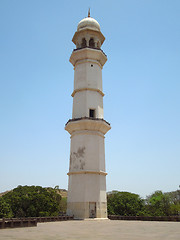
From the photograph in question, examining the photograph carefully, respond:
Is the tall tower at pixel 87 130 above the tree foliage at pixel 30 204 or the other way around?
above

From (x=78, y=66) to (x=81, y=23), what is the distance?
279 inches

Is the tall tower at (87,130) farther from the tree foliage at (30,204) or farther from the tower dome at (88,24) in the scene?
the tree foliage at (30,204)

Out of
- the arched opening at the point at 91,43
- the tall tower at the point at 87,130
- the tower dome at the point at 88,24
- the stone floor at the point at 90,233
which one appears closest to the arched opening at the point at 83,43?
the tall tower at the point at 87,130

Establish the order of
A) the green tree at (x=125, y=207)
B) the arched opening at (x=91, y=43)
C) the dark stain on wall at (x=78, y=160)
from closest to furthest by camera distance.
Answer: the dark stain on wall at (x=78, y=160) < the arched opening at (x=91, y=43) < the green tree at (x=125, y=207)

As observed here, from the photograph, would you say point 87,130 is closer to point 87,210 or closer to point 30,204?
point 87,210

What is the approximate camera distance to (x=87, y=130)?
26.9 m

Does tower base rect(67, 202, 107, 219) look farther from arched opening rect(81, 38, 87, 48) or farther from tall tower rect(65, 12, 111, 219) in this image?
arched opening rect(81, 38, 87, 48)

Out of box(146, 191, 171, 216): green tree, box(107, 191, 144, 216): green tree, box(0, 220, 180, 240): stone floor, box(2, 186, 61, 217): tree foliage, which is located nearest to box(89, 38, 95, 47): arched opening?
box(0, 220, 180, 240): stone floor

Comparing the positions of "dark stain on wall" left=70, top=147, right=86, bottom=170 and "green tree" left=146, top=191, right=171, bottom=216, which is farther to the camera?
"green tree" left=146, top=191, right=171, bottom=216

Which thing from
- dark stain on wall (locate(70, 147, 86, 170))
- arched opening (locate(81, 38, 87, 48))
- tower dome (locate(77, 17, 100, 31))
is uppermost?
tower dome (locate(77, 17, 100, 31))

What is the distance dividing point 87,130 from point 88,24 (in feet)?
52.1

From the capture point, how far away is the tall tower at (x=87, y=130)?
24.6m

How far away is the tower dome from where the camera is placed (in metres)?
→ 32.6

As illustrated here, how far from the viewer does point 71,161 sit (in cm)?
2667
